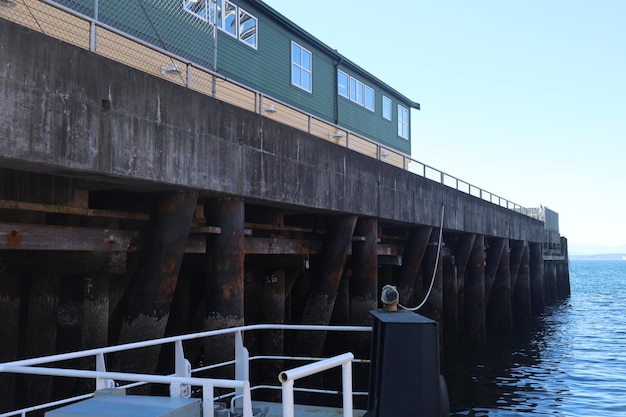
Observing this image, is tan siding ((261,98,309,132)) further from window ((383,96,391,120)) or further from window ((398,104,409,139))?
window ((398,104,409,139))

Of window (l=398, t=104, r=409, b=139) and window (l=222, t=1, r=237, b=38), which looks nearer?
window (l=222, t=1, r=237, b=38)

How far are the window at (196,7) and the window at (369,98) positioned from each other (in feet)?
43.4

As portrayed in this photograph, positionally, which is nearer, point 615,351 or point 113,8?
point 113,8

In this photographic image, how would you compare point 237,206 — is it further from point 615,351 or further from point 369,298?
point 615,351

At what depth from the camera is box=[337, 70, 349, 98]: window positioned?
25.1m

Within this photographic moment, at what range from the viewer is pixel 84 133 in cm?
793

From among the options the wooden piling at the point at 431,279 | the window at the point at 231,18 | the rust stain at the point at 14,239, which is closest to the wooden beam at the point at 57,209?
the rust stain at the point at 14,239

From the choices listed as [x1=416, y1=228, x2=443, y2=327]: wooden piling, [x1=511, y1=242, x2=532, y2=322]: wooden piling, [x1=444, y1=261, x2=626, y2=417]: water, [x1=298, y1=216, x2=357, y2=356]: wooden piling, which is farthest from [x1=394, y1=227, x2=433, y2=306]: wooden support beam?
[x1=511, y1=242, x2=532, y2=322]: wooden piling

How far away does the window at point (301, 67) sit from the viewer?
21.6m

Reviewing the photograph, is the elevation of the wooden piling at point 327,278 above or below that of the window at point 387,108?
below

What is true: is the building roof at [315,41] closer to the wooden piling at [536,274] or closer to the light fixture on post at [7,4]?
the light fixture on post at [7,4]

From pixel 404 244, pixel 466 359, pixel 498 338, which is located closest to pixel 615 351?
pixel 498 338

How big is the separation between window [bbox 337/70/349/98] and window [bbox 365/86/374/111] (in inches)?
91.2

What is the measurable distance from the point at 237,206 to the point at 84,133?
3537mm
